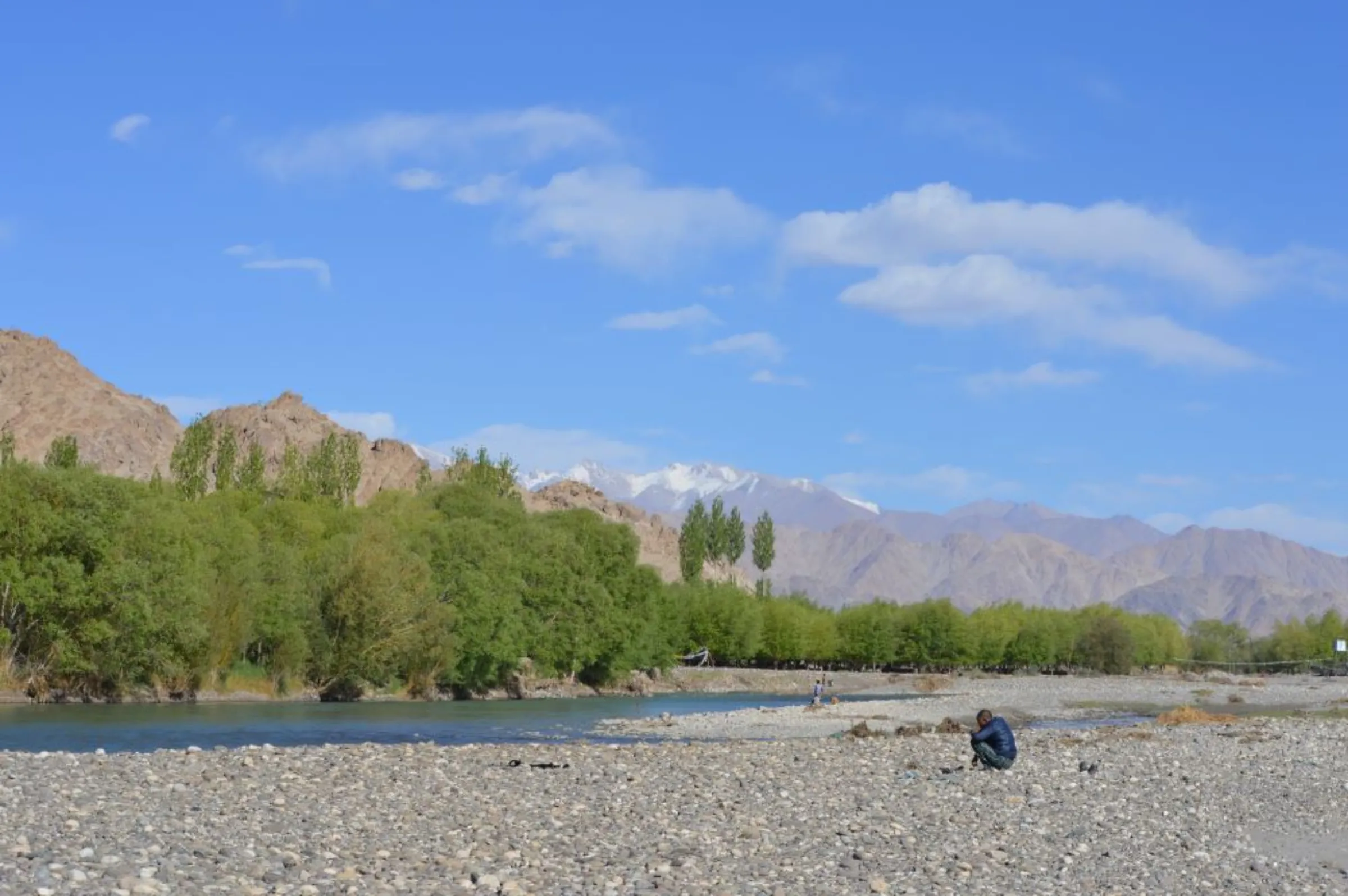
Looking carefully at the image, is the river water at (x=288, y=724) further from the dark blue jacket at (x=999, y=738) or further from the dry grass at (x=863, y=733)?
the dark blue jacket at (x=999, y=738)

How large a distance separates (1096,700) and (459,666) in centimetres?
5006

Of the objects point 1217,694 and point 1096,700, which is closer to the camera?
point 1096,700

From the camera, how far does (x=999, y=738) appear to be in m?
36.2

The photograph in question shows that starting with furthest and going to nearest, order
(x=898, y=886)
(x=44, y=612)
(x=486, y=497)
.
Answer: (x=486, y=497) < (x=44, y=612) < (x=898, y=886)

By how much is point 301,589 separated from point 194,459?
65.1 metres

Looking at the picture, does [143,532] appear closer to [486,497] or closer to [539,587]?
[539,587]

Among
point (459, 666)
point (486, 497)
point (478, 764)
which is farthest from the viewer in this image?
point (486, 497)

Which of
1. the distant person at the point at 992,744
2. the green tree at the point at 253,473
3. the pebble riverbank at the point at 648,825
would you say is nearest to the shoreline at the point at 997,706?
the distant person at the point at 992,744

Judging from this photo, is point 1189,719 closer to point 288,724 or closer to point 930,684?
point 288,724

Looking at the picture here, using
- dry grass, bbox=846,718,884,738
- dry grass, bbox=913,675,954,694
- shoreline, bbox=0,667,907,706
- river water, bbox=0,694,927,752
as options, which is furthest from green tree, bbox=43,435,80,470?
dry grass, bbox=846,718,884,738

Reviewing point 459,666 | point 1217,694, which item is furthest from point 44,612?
point 1217,694

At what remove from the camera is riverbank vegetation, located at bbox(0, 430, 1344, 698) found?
235ft

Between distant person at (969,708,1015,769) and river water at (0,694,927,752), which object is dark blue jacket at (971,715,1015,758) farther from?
river water at (0,694,927,752)

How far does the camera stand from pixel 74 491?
72.8 m
